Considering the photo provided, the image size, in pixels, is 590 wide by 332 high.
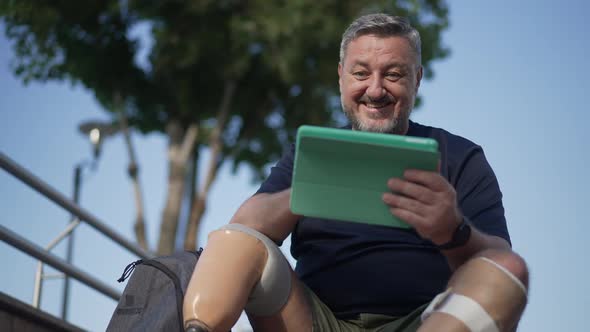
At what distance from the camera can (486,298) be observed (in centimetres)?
188

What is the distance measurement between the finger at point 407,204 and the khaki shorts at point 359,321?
1.54ft

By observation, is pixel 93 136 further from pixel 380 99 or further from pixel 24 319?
pixel 380 99

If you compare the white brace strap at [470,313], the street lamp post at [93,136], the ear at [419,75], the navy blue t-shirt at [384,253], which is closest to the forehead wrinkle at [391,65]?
the ear at [419,75]

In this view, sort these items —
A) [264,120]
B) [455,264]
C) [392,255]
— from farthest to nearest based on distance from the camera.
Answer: [264,120] < [392,255] < [455,264]

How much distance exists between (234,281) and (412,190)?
1.58 feet

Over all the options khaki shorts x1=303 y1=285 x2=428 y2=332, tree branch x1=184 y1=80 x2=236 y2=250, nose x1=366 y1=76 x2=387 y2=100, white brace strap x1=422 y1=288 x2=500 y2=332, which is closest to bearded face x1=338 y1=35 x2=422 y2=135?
nose x1=366 y1=76 x2=387 y2=100

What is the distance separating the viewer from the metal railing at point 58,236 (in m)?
4.05

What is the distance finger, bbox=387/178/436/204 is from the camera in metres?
1.83

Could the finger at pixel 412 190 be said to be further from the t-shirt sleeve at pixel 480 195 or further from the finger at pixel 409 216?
the t-shirt sleeve at pixel 480 195

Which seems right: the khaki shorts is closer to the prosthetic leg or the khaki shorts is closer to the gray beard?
the prosthetic leg

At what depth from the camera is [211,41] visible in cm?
1427

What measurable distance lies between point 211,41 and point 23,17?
3.03m

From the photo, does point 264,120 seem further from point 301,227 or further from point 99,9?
point 301,227

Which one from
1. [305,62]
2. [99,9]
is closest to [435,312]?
[305,62]
